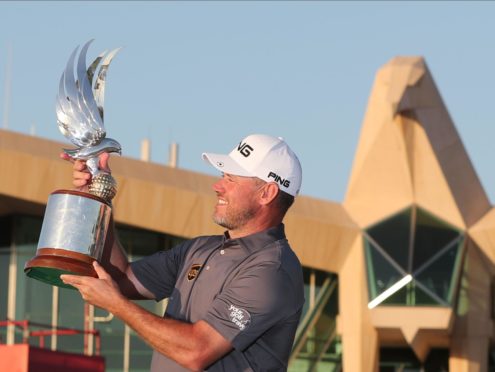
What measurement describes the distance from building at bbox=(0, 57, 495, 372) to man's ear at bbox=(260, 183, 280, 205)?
21.1 meters

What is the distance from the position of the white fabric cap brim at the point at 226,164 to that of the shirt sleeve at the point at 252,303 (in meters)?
0.41

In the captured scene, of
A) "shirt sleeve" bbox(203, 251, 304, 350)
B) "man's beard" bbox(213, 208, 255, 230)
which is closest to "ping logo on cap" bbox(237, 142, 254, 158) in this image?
"man's beard" bbox(213, 208, 255, 230)

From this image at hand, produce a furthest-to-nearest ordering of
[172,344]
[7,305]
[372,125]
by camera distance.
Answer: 1. [7,305]
2. [372,125]
3. [172,344]

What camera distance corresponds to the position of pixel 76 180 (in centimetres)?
662

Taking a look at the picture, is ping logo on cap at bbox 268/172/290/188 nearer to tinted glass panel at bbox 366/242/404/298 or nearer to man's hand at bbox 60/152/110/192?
man's hand at bbox 60/152/110/192

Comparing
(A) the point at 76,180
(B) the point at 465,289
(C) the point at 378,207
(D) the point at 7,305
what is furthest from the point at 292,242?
Result: (A) the point at 76,180

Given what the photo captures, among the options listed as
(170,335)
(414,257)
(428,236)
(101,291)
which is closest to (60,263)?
(101,291)

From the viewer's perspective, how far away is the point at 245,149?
20.7ft

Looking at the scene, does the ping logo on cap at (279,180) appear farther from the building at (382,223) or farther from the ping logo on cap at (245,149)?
the building at (382,223)

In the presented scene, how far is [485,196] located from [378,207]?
2.54 meters

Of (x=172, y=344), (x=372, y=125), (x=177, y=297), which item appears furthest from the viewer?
(x=372, y=125)

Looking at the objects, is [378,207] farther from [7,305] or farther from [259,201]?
[259,201]

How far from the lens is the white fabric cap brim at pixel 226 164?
20.5 feet

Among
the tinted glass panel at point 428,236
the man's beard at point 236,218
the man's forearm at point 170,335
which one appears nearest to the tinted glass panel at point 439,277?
the tinted glass panel at point 428,236
